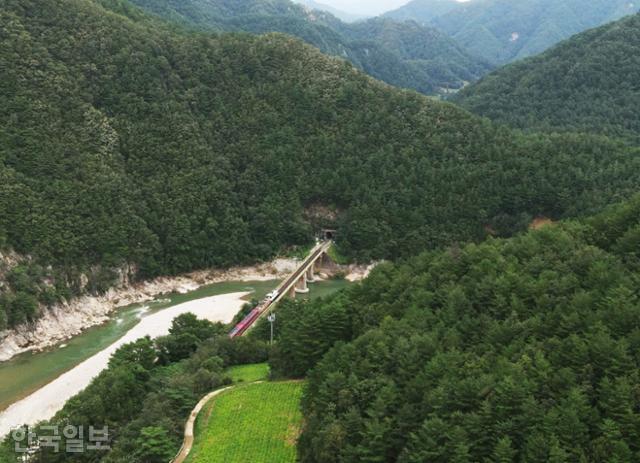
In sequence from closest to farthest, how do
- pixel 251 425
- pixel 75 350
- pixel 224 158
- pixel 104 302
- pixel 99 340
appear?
1. pixel 251 425
2. pixel 75 350
3. pixel 99 340
4. pixel 104 302
5. pixel 224 158

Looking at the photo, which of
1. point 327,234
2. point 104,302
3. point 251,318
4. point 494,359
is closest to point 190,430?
point 494,359

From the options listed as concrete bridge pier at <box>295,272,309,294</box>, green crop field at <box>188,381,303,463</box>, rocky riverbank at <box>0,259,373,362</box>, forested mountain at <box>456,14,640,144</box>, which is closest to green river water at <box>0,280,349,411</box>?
rocky riverbank at <box>0,259,373,362</box>

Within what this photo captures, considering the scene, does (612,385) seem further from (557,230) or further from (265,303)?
(265,303)

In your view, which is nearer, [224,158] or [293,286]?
[293,286]

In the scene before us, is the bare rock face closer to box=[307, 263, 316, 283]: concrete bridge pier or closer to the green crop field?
box=[307, 263, 316, 283]: concrete bridge pier

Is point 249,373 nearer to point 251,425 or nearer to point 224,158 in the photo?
point 251,425

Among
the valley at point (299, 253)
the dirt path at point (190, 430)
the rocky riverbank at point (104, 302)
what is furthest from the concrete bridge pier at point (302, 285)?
the dirt path at point (190, 430)
